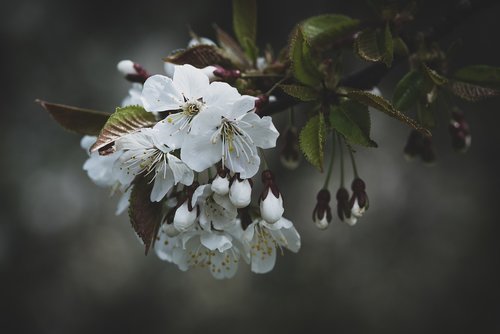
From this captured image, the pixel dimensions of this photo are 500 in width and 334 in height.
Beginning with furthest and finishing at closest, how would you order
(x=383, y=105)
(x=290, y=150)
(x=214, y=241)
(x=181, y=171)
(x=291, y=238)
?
(x=290, y=150) → (x=291, y=238) → (x=214, y=241) → (x=181, y=171) → (x=383, y=105)

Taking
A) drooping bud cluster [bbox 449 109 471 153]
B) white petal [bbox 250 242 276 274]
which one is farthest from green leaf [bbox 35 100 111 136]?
drooping bud cluster [bbox 449 109 471 153]

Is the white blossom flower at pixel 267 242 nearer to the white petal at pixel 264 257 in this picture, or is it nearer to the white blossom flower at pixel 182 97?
the white petal at pixel 264 257

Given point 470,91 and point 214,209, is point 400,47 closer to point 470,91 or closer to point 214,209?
point 470,91

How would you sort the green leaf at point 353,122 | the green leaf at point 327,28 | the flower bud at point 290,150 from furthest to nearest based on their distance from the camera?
the flower bud at point 290,150 < the green leaf at point 327,28 < the green leaf at point 353,122

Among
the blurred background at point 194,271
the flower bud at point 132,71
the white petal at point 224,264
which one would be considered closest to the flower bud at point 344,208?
the white petal at point 224,264

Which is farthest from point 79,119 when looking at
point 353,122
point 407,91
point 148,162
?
point 407,91

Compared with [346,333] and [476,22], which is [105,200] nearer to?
[346,333]
